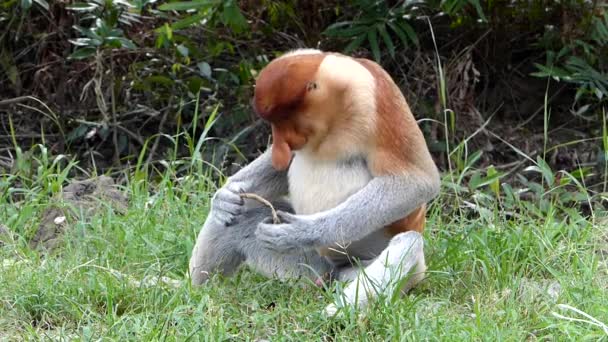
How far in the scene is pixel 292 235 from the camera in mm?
5078

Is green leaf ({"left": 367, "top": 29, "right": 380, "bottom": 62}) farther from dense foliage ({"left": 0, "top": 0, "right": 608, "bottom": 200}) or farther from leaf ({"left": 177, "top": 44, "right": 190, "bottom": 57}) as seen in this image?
leaf ({"left": 177, "top": 44, "right": 190, "bottom": 57})

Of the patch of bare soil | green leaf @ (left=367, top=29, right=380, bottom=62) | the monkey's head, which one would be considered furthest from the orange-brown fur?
green leaf @ (left=367, top=29, right=380, bottom=62)

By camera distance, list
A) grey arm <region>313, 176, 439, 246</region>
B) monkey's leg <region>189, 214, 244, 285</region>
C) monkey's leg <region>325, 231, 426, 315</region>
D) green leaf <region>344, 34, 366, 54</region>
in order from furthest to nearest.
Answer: green leaf <region>344, 34, 366, 54</region>
monkey's leg <region>189, 214, 244, 285</region>
grey arm <region>313, 176, 439, 246</region>
monkey's leg <region>325, 231, 426, 315</region>

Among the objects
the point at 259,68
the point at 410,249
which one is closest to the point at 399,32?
the point at 259,68

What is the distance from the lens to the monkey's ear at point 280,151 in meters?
4.94

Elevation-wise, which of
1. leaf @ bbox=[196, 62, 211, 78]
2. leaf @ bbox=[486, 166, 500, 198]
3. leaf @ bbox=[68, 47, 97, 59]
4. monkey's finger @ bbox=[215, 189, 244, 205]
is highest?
monkey's finger @ bbox=[215, 189, 244, 205]

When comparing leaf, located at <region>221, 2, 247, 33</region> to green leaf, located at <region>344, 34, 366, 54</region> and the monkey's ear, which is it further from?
the monkey's ear

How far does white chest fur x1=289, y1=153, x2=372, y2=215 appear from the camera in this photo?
16.9ft

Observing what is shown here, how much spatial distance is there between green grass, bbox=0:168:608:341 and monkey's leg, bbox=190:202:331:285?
9 centimetres

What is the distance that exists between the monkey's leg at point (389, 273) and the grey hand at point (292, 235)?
267mm

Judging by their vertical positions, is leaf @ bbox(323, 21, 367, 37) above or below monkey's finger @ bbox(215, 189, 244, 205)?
below

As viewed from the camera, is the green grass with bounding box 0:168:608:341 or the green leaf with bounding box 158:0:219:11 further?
the green leaf with bounding box 158:0:219:11

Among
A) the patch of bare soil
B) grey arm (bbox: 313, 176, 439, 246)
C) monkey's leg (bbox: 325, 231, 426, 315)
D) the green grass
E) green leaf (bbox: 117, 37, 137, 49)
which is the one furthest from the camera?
green leaf (bbox: 117, 37, 137, 49)

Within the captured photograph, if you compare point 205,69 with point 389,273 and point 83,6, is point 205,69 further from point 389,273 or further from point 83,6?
point 389,273
